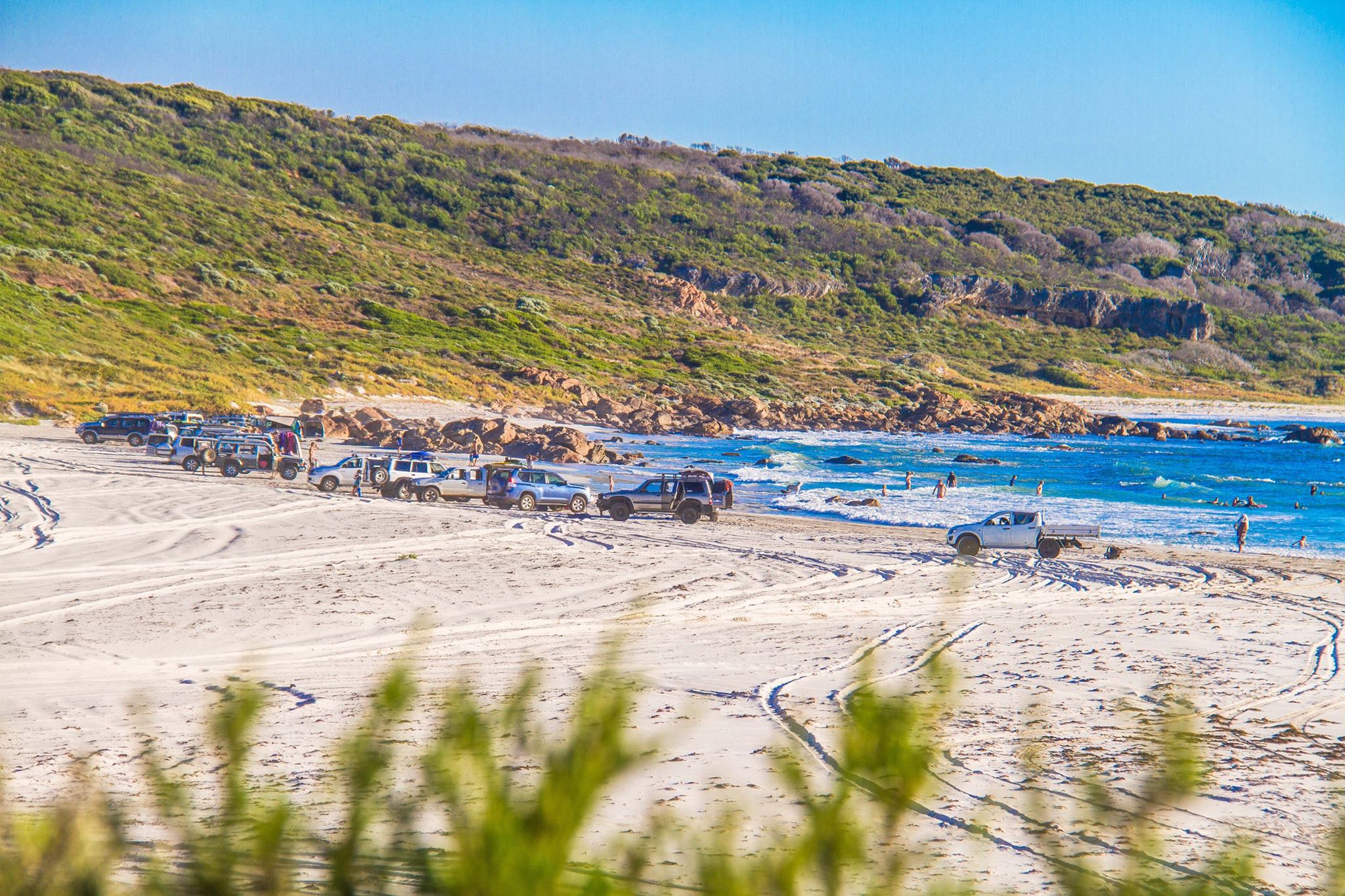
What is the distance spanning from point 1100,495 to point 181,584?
44.0 meters

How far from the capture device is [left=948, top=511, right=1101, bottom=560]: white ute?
27250mm

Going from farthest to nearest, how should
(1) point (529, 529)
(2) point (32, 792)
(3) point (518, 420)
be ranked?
(3) point (518, 420), (1) point (529, 529), (2) point (32, 792)

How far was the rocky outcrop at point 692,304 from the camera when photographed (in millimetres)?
129875

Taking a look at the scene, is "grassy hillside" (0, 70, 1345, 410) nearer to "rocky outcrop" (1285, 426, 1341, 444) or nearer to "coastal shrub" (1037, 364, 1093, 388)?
"coastal shrub" (1037, 364, 1093, 388)

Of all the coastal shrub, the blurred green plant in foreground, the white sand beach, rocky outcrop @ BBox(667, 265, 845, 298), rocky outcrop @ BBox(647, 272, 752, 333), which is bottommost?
the white sand beach

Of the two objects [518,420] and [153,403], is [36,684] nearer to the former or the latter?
[153,403]

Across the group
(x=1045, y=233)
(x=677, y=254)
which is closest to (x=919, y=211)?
(x=1045, y=233)

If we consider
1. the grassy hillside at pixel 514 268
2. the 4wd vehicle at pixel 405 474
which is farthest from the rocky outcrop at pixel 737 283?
the 4wd vehicle at pixel 405 474

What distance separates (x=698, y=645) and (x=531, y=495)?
18.9m

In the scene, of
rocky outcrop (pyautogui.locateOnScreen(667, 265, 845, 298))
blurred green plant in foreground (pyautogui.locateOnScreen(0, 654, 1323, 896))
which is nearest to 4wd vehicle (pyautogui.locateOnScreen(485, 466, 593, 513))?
blurred green plant in foreground (pyautogui.locateOnScreen(0, 654, 1323, 896))

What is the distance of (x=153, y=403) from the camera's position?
57.8m

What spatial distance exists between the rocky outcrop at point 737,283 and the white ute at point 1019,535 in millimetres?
115681

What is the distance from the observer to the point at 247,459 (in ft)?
126

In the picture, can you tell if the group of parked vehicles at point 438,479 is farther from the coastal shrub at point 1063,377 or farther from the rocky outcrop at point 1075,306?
the rocky outcrop at point 1075,306
